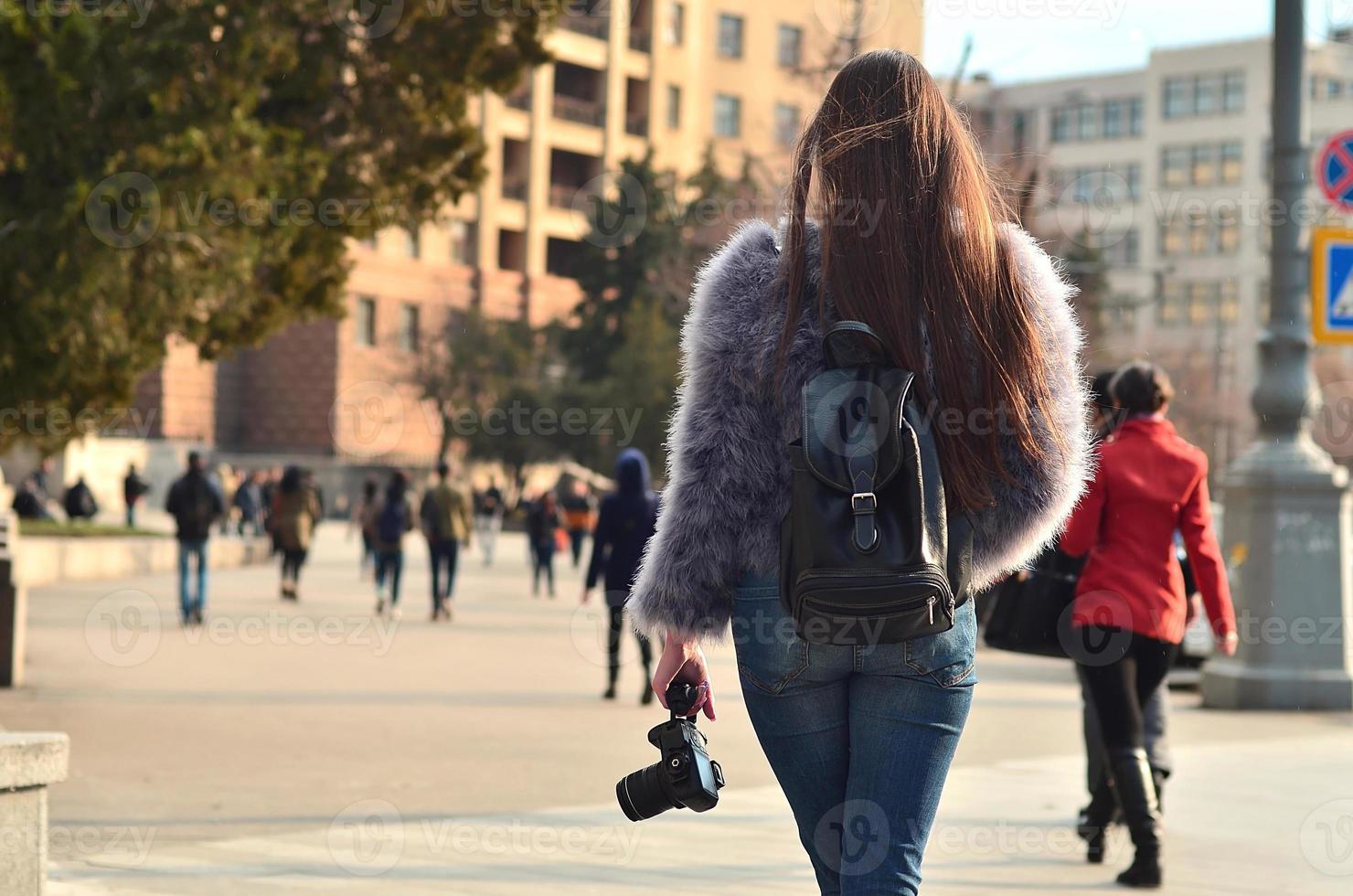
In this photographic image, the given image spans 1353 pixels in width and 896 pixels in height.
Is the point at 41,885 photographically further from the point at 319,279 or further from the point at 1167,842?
the point at 319,279

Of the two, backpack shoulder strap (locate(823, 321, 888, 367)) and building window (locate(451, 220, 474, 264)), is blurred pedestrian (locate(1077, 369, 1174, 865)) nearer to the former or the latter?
backpack shoulder strap (locate(823, 321, 888, 367))

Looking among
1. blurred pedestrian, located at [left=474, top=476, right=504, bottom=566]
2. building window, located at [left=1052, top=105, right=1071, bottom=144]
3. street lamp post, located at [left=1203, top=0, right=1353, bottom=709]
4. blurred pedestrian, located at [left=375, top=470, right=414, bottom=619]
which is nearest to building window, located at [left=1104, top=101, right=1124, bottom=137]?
building window, located at [left=1052, top=105, right=1071, bottom=144]

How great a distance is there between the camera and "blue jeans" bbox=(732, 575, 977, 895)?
3.15m

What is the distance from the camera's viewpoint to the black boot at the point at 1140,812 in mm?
6570

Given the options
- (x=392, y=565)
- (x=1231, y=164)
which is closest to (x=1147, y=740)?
(x=392, y=565)

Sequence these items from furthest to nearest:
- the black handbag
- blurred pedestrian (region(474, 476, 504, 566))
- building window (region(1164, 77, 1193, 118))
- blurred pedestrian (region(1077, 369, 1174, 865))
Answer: building window (region(1164, 77, 1193, 118)) < blurred pedestrian (region(474, 476, 504, 566)) < blurred pedestrian (region(1077, 369, 1174, 865)) < the black handbag

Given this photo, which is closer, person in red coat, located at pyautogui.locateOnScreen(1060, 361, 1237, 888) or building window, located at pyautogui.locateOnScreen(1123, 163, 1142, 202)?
person in red coat, located at pyautogui.locateOnScreen(1060, 361, 1237, 888)

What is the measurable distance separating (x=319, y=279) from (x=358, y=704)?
399 cm

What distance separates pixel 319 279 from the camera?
1499 cm

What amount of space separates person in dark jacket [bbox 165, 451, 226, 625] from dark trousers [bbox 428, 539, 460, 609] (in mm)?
3126

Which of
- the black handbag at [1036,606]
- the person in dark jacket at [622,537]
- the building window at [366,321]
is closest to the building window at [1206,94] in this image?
the building window at [366,321]

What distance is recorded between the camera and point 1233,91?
101375mm

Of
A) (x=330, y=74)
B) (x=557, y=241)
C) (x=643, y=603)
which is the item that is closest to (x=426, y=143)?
(x=330, y=74)

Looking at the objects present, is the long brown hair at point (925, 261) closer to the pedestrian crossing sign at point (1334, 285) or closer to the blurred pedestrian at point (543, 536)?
the pedestrian crossing sign at point (1334, 285)
